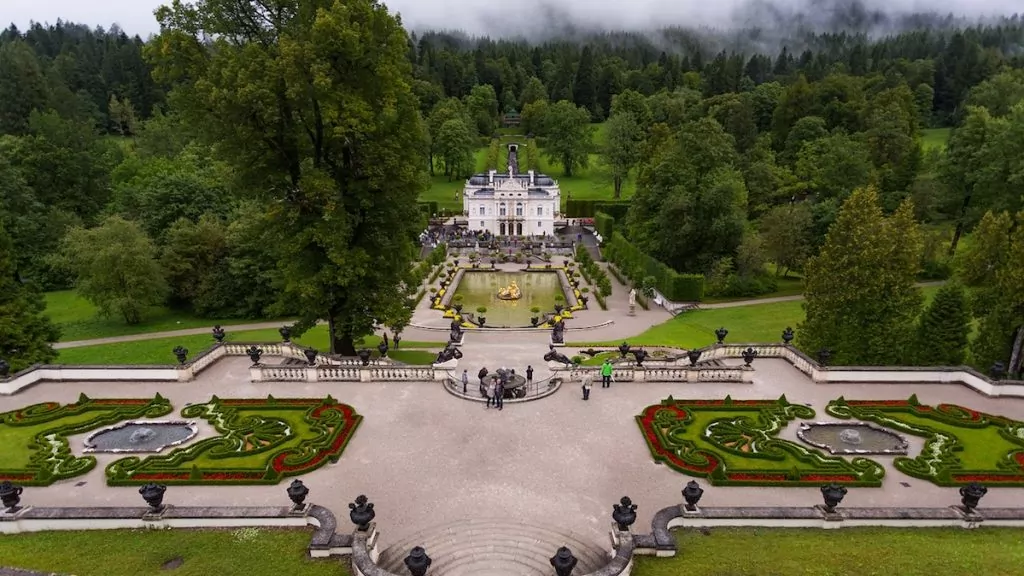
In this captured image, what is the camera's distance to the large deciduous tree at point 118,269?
1697 inches

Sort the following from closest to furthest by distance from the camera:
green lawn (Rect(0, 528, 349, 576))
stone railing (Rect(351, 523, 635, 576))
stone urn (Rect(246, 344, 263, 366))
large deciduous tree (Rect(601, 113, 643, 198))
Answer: stone railing (Rect(351, 523, 635, 576)) → green lawn (Rect(0, 528, 349, 576)) → stone urn (Rect(246, 344, 263, 366)) → large deciduous tree (Rect(601, 113, 643, 198))

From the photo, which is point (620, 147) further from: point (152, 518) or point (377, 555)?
point (152, 518)

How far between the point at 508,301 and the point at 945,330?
33.9 metres

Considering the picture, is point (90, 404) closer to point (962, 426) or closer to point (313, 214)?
point (313, 214)

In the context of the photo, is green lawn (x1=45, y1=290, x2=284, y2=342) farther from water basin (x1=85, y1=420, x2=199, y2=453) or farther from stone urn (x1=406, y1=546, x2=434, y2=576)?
stone urn (x1=406, y1=546, x2=434, y2=576)

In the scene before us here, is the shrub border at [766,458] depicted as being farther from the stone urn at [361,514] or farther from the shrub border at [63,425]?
the shrub border at [63,425]

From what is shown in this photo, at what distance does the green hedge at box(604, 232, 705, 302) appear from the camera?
49844 mm

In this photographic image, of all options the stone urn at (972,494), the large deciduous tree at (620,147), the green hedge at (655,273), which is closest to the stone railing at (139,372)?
the stone urn at (972,494)

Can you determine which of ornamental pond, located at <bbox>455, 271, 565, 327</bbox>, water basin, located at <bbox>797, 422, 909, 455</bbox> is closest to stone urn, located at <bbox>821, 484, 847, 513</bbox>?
water basin, located at <bbox>797, 422, 909, 455</bbox>

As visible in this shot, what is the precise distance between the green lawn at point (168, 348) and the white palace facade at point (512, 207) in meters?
49.1

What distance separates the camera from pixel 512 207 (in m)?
87.0

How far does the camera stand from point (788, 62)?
15312cm

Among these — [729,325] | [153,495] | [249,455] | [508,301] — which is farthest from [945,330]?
[508,301]

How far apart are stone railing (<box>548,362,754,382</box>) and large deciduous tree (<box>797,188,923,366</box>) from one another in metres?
5.90
